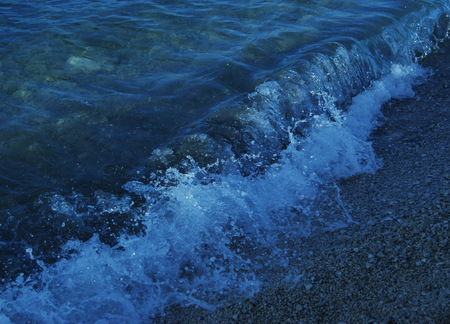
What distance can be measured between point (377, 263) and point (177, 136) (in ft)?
10.4

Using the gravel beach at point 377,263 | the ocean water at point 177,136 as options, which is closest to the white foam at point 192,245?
the ocean water at point 177,136

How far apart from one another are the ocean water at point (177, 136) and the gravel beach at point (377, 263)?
8.3 inches

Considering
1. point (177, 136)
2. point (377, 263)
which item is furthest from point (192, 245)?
point (177, 136)

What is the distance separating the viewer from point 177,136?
18.5ft

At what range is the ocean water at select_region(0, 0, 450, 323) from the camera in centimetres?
396

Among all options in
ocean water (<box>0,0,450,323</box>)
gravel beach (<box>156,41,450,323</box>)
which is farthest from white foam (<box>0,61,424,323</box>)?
gravel beach (<box>156,41,450,323</box>)

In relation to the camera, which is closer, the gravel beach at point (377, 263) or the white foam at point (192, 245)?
the gravel beach at point (377, 263)

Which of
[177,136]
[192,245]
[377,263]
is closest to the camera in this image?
[377,263]

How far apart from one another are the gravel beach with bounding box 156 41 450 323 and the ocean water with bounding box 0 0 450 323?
0.21 m

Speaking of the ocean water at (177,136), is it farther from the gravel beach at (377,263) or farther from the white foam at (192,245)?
the gravel beach at (377,263)

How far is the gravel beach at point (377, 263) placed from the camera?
3.11 m

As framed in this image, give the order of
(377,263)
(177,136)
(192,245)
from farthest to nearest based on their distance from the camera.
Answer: (177,136) → (192,245) → (377,263)

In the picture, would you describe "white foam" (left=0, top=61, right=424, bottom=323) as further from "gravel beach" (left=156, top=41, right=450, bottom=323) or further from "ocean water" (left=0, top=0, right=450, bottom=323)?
"gravel beach" (left=156, top=41, right=450, bottom=323)

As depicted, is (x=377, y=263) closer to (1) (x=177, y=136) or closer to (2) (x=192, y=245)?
(2) (x=192, y=245)
